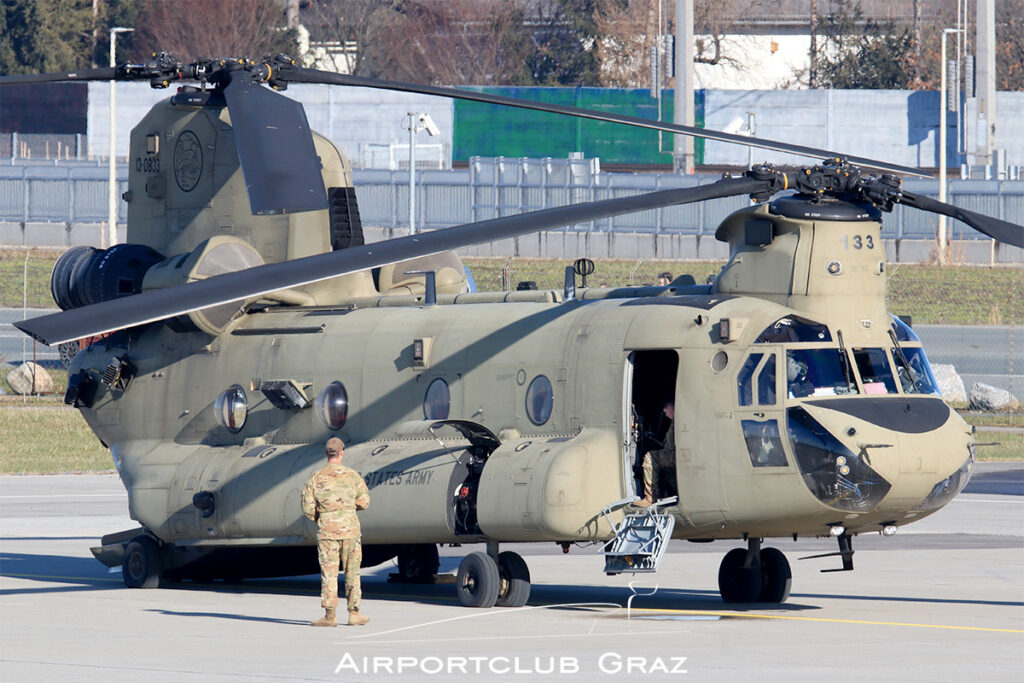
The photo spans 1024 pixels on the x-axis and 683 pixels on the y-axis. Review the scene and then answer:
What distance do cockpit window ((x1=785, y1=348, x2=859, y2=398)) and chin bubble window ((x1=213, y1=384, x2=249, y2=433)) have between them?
625 centimetres

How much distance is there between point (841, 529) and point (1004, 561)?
619 centimetres

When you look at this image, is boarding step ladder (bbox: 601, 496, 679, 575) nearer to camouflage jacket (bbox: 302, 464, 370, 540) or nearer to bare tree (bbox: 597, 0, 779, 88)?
camouflage jacket (bbox: 302, 464, 370, 540)

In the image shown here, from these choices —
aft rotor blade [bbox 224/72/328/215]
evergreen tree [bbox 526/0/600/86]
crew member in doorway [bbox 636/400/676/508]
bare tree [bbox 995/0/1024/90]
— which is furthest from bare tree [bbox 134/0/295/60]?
crew member in doorway [bbox 636/400/676/508]

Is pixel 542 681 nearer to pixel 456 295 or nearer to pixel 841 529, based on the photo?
pixel 841 529

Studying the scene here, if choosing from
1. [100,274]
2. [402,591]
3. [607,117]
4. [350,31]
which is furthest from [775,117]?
[402,591]

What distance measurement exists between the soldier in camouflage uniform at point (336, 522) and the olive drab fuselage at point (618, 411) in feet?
4.38

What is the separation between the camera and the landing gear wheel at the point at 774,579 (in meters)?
15.6

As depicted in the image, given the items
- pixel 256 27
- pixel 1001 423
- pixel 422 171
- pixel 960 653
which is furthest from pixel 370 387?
pixel 256 27

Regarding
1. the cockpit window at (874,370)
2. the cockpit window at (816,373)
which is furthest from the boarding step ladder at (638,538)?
the cockpit window at (874,370)

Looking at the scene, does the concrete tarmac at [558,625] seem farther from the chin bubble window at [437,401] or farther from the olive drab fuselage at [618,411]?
the chin bubble window at [437,401]

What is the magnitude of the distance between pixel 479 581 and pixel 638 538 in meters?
1.60

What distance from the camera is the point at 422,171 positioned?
5456 centimetres

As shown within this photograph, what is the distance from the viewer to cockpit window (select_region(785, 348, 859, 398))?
14.0 meters

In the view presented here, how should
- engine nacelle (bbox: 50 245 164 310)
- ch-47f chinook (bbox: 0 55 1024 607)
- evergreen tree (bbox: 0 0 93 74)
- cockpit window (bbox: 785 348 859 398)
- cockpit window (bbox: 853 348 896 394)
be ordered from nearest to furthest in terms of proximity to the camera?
1. ch-47f chinook (bbox: 0 55 1024 607)
2. cockpit window (bbox: 785 348 859 398)
3. cockpit window (bbox: 853 348 896 394)
4. engine nacelle (bbox: 50 245 164 310)
5. evergreen tree (bbox: 0 0 93 74)
